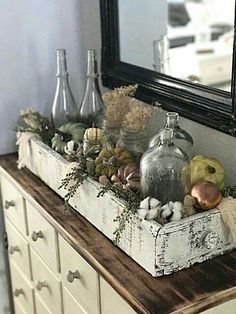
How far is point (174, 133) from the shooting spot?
1302mm

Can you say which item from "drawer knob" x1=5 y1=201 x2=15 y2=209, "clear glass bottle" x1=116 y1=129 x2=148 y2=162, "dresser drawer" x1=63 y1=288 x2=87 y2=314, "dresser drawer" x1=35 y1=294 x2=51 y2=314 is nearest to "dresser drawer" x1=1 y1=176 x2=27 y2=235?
"drawer knob" x1=5 y1=201 x2=15 y2=209

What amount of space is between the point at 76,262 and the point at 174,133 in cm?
41

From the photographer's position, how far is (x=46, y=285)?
1.54 meters

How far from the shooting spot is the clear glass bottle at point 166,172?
118 cm

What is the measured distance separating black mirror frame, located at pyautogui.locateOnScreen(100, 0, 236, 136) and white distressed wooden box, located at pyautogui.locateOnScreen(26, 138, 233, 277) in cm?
27

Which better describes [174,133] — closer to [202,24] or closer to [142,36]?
[142,36]

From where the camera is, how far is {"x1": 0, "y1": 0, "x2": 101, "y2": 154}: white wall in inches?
69.4

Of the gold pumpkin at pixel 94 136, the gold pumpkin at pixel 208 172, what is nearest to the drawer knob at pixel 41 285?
the gold pumpkin at pixel 94 136

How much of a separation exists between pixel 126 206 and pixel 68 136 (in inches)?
20.1

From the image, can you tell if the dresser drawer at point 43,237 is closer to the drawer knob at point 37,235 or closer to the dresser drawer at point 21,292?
the drawer knob at point 37,235

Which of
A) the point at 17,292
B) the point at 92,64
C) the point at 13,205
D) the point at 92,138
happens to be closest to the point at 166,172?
the point at 92,138

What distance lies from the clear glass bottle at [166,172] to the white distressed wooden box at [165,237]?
83 millimetres

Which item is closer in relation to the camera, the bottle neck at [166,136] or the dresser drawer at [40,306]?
the bottle neck at [166,136]

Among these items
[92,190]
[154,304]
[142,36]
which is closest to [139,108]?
[92,190]
